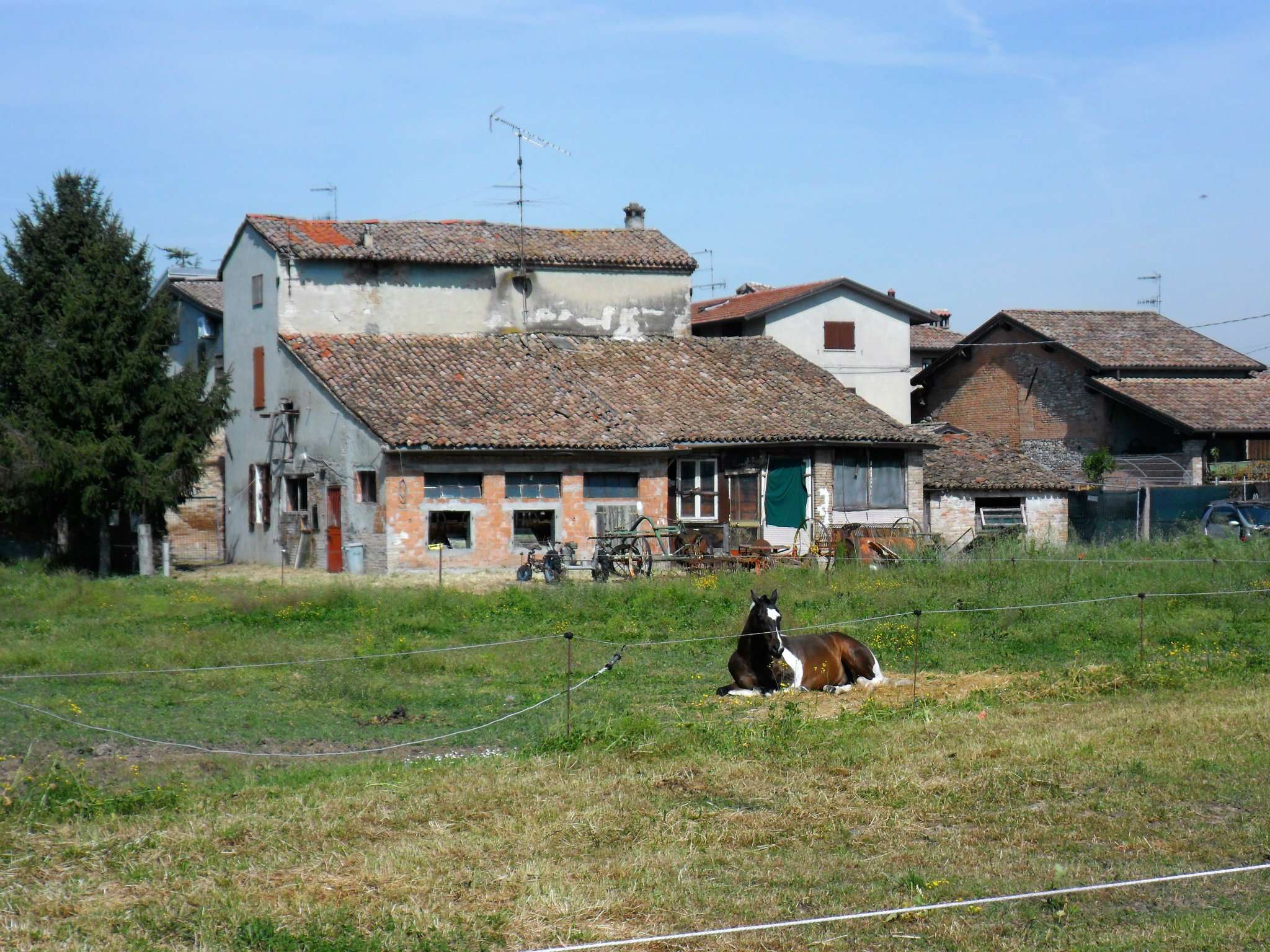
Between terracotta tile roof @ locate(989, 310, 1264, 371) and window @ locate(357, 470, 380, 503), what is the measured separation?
917 inches

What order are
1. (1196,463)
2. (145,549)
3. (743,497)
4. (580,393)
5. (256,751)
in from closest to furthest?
1. (256,751)
2. (145,549)
3. (580,393)
4. (743,497)
5. (1196,463)

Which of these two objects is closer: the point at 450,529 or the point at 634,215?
the point at 450,529

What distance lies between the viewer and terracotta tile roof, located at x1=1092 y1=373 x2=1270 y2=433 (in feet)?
129

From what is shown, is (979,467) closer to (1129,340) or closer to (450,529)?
(1129,340)

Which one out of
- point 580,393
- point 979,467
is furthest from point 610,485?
point 979,467

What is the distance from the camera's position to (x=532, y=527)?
31.6m

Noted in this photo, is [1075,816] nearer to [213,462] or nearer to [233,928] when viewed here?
[233,928]

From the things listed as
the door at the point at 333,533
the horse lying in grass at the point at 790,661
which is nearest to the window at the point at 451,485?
the door at the point at 333,533

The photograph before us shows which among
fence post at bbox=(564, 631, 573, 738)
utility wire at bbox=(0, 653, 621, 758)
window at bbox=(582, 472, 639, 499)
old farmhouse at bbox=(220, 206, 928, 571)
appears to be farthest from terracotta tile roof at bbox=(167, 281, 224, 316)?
fence post at bbox=(564, 631, 573, 738)

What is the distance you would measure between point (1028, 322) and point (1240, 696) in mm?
33502

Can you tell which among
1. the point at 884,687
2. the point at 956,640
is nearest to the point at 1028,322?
the point at 956,640

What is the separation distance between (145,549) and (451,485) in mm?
7484

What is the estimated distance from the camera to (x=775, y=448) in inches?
1367

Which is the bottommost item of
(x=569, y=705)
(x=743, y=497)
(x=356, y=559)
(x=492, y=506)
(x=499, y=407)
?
(x=569, y=705)
